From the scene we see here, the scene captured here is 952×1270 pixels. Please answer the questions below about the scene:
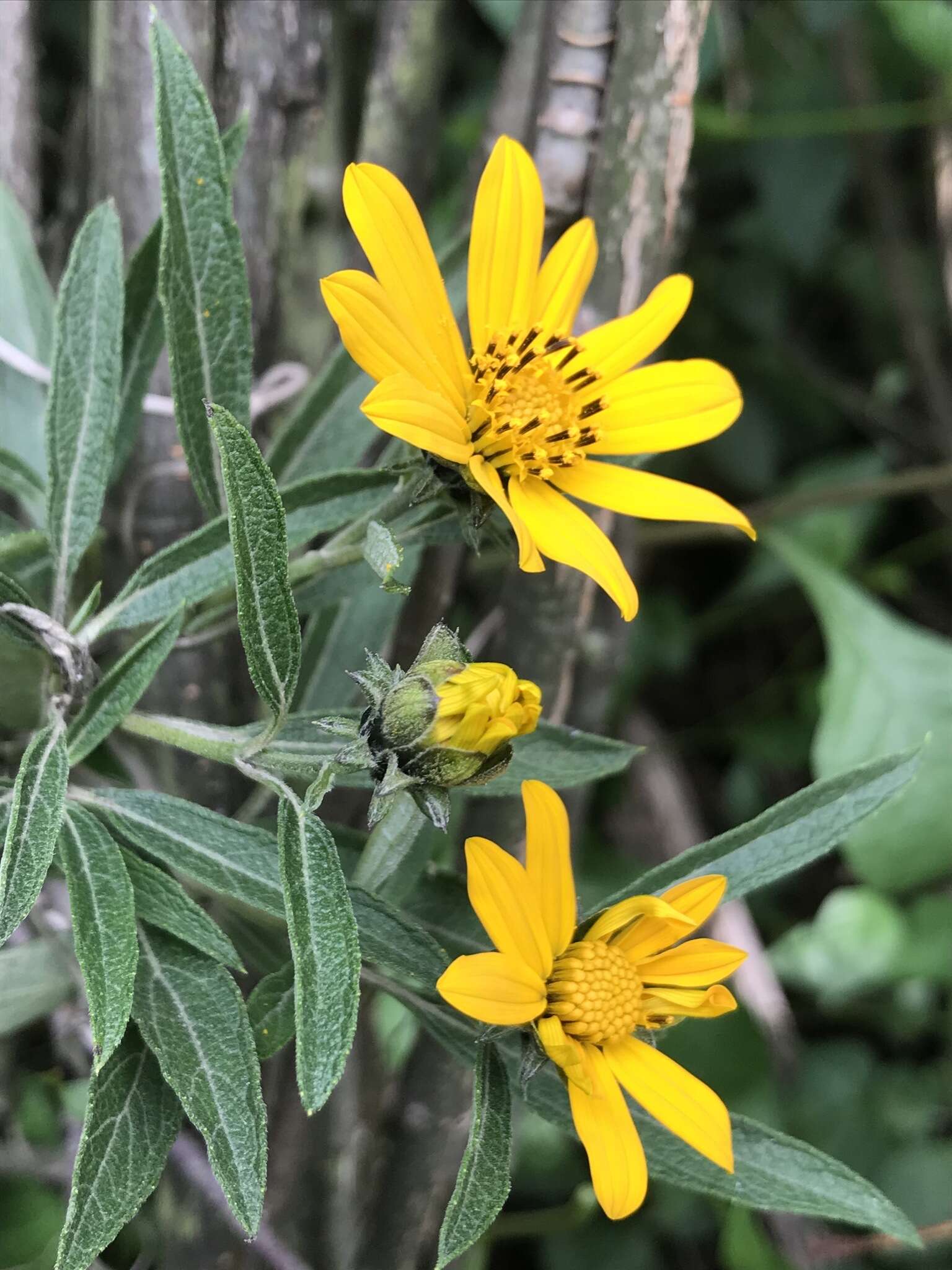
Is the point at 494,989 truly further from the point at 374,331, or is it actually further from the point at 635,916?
the point at 374,331

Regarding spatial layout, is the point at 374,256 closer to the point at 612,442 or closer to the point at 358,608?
the point at 612,442

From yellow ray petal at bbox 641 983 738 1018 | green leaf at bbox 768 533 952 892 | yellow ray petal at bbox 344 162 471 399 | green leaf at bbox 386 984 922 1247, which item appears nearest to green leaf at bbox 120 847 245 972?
green leaf at bbox 386 984 922 1247

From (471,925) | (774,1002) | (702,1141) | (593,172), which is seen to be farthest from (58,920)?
(774,1002)

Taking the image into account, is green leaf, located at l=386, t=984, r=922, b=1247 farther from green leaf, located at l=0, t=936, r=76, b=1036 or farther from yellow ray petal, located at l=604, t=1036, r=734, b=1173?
green leaf, located at l=0, t=936, r=76, b=1036

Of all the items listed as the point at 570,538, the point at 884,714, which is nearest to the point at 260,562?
the point at 570,538

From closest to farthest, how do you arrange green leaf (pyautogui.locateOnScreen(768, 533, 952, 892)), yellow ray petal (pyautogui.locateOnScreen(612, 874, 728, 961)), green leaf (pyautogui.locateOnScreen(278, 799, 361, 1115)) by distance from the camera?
green leaf (pyautogui.locateOnScreen(278, 799, 361, 1115)), yellow ray petal (pyautogui.locateOnScreen(612, 874, 728, 961)), green leaf (pyautogui.locateOnScreen(768, 533, 952, 892))

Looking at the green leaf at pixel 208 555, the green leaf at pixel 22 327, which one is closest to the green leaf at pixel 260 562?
the green leaf at pixel 208 555

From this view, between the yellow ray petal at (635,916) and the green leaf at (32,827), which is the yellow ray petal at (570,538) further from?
the green leaf at (32,827)
